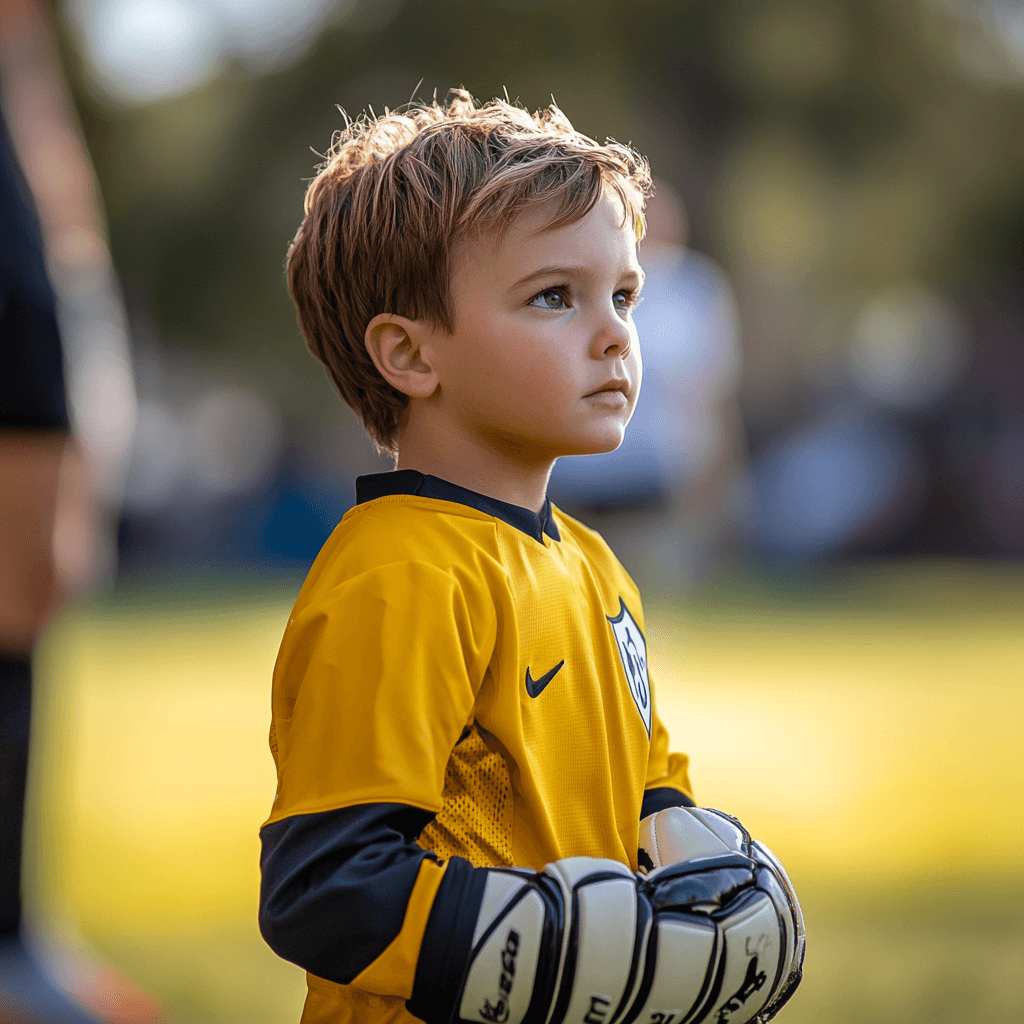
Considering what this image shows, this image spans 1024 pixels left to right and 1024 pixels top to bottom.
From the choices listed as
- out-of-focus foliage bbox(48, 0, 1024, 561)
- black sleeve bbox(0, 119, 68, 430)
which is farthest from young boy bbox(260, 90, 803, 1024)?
out-of-focus foliage bbox(48, 0, 1024, 561)

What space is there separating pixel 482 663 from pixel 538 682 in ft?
0.35

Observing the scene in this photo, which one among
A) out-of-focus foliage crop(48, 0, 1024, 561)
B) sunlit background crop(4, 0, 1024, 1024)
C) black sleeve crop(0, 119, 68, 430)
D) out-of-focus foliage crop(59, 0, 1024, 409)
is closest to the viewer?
black sleeve crop(0, 119, 68, 430)

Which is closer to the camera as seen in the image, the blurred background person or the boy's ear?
the boy's ear

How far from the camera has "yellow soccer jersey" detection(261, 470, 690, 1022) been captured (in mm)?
1355

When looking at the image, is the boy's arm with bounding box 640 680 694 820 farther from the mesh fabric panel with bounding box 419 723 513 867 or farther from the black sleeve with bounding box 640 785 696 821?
the mesh fabric panel with bounding box 419 723 513 867

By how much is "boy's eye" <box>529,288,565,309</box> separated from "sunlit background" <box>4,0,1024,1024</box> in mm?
1923

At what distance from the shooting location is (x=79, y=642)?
9.93 meters

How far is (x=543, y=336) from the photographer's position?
1.54m

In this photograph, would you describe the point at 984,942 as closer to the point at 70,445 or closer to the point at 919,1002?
the point at 919,1002

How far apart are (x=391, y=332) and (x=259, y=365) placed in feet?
75.0

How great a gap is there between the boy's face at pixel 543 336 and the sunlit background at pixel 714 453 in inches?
72.8

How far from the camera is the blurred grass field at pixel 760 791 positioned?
328cm

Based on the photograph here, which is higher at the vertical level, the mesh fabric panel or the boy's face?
the boy's face

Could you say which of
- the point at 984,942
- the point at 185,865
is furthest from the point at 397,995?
the point at 185,865
